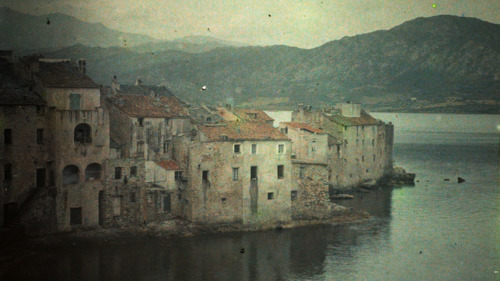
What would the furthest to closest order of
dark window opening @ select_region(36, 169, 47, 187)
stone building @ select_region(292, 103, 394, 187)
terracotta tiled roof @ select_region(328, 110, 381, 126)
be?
terracotta tiled roof @ select_region(328, 110, 381, 126), stone building @ select_region(292, 103, 394, 187), dark window opening @ select_region(36, 169, 47, 187)

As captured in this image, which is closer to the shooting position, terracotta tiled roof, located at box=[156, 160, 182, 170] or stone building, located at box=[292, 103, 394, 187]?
terracotta tiled roof, located at box=[156, 160, 182, 170]

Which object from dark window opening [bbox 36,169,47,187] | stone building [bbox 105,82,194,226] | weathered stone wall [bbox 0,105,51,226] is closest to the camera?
weathered stone wall [bbox 0,105,51,226]

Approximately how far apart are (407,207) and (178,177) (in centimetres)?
3028

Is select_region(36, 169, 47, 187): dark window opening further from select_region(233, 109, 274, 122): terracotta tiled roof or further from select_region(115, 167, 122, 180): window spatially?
select_region(233, 109, 274, 122): terracotta tiled roof

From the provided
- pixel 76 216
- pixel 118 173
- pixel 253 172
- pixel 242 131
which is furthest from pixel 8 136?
pixel 253 172

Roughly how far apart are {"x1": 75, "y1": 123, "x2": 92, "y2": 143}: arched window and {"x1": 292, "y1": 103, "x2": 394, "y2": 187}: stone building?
3353 centimetres

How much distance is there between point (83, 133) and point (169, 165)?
7189 millimetres

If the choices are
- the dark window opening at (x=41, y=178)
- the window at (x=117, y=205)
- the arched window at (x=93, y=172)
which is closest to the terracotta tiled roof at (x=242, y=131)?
the window at (x=117, y=205)

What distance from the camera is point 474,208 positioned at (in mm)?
69812

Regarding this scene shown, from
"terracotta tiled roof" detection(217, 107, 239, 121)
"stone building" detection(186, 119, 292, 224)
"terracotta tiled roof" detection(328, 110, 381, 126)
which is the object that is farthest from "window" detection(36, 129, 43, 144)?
"terracotta tiled roof" detection(328, 110, 381, 126)

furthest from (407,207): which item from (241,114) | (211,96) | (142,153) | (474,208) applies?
A: (211,96)

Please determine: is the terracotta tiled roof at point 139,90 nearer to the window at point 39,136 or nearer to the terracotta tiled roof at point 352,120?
the window at point 39,136

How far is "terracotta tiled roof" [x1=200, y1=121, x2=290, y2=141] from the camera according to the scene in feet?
166

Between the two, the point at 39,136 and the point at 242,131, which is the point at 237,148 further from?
the point at 39,136
